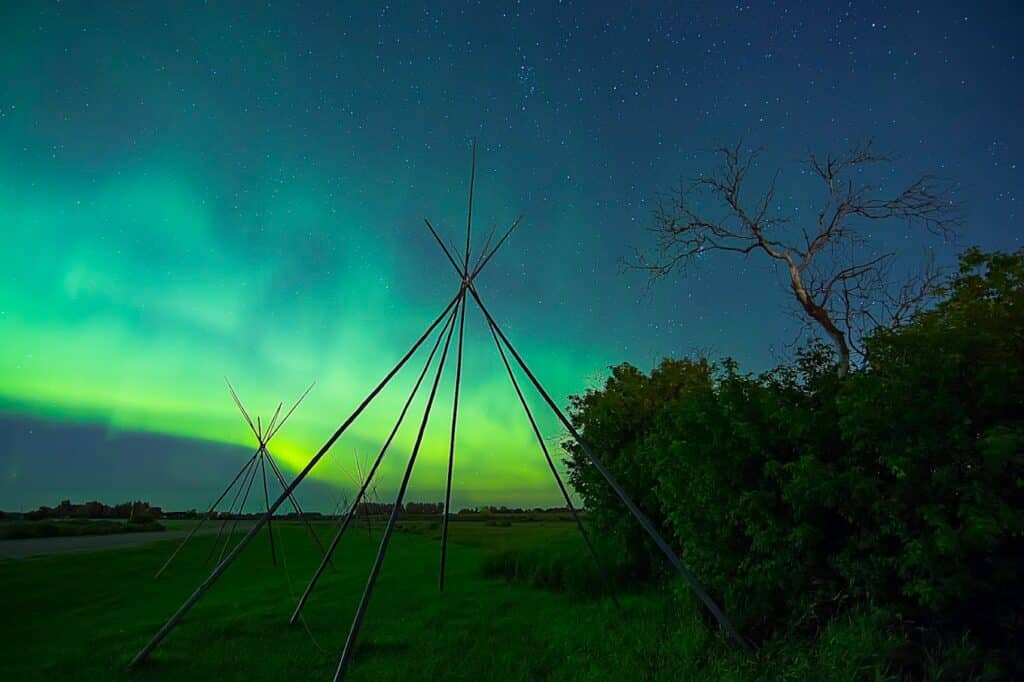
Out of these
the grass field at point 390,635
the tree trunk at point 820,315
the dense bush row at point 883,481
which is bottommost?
the grass field at point 390,635

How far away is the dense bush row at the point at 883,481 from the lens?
204 inches

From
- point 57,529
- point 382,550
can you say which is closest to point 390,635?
point 382,550

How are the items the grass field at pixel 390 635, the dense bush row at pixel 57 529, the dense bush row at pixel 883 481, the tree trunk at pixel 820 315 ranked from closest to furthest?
the dense bush row at pixel 883 481
the grass field at pixel 390 635
the tree trunk at pixel 820 315
the dense bush row at pixel 57 529

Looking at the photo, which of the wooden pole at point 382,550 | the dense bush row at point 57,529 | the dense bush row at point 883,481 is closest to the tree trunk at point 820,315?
the dense bush row at point 883,481

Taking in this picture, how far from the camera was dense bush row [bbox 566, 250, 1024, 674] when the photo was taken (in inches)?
204

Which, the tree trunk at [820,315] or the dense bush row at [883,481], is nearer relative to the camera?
the dense bush row at [883,481]

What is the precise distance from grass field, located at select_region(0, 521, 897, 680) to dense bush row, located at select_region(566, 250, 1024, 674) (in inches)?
25.6

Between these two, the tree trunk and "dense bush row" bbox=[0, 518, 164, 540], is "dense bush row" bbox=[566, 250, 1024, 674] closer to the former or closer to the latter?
the tree trunk

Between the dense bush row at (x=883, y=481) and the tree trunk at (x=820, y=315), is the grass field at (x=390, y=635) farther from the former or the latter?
the tree trunk at (x=820, y=315)

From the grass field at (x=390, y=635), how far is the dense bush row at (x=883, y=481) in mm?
651

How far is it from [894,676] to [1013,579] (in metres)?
1.46

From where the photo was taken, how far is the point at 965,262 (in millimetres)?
6926

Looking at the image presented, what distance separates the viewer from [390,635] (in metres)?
8.73

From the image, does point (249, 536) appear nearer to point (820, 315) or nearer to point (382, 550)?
point (382, 550)
